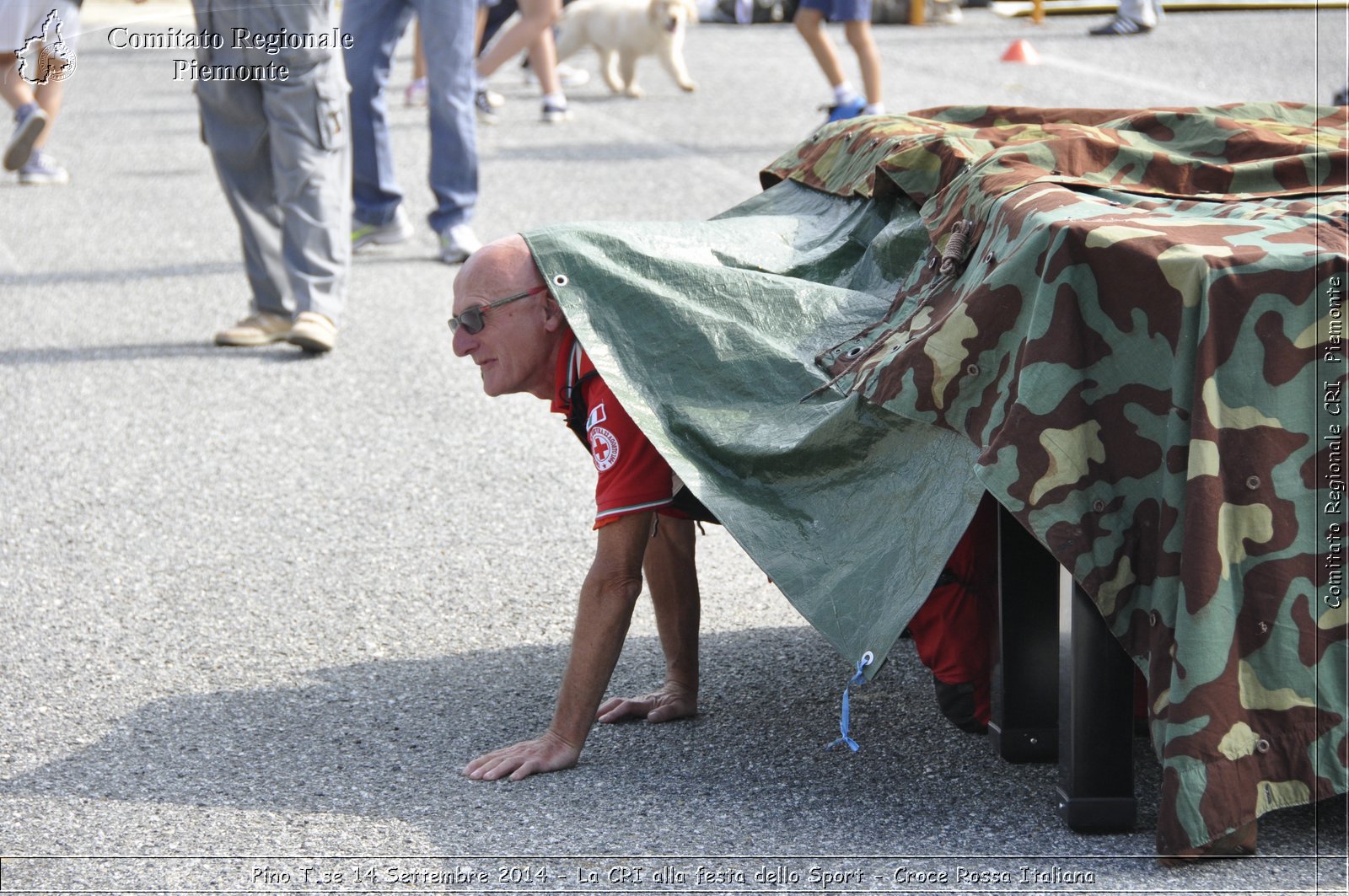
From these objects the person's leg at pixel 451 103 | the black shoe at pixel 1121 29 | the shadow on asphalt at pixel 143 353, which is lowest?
the shadow on asphalt at pixel 143 353

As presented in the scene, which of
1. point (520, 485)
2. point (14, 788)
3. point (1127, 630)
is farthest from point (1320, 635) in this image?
point (520, 485)

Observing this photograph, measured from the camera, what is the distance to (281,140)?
4.98 meters

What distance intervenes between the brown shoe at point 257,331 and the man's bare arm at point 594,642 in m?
3.14

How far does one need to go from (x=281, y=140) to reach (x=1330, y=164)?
11.4 ft

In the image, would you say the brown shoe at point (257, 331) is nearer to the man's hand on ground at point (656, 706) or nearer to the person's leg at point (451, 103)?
the person's leg at point (451, 103)

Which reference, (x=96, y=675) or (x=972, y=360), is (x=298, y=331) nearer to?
(x=96, y=675)

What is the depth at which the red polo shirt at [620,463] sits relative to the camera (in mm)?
2541

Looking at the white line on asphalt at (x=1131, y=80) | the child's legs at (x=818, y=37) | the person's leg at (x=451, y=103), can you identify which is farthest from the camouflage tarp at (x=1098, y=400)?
the white line on asphalt at (x=1131, y=80)

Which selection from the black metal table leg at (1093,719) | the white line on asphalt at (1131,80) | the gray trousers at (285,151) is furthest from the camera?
the white line on asphalt at (1131,80)

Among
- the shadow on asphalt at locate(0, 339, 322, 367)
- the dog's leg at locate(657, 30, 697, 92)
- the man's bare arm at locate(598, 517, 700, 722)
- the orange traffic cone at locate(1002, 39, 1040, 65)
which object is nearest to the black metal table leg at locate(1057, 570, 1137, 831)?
the man's bare arm at locate(598, 517, 700, 722)

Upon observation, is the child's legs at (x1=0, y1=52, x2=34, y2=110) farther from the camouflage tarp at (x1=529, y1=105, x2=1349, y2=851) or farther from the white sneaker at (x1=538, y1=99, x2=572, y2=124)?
the camouflage tarp at (x1=529, y1=105, x2=1349, y2=851)

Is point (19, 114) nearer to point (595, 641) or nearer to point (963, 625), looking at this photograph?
point (595, 641)

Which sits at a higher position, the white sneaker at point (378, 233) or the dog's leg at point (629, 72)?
the dog's leg at point (629, 72)

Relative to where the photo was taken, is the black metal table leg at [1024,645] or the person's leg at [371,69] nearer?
the black metal table leg at [1024,645]
